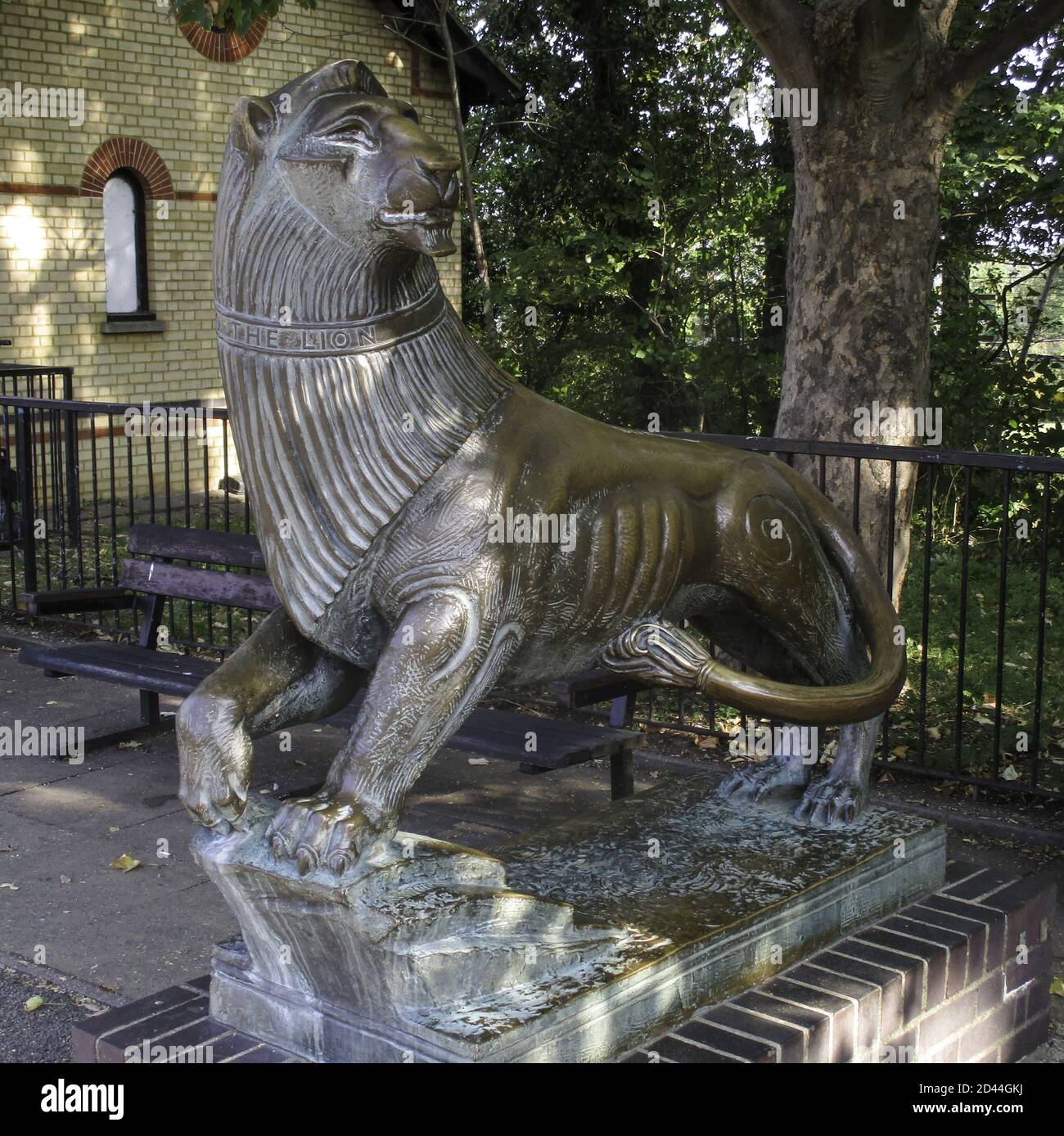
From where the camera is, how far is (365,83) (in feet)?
9.62

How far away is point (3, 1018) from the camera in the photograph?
4.03 m

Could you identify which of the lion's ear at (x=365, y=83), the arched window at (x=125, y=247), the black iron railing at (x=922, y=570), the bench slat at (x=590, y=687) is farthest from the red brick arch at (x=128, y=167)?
the lion's ear at (x=365, y=83)

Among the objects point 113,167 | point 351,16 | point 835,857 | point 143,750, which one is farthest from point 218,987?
point 351,16

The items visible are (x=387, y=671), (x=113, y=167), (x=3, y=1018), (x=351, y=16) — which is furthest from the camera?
(x=351, y=16)

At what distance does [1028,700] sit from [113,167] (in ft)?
36.1

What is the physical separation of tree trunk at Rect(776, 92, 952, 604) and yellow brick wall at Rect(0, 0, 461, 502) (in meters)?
9.48

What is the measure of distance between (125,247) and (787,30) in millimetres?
10268

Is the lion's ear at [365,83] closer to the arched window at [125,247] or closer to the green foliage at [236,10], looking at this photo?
the green foliage at [236,10]

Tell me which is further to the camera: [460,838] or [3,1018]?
[460,838]

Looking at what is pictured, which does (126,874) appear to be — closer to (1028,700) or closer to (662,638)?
(662,638)

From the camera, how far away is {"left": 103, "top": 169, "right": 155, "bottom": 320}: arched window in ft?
49.5

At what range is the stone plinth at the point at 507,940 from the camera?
2.81 meters

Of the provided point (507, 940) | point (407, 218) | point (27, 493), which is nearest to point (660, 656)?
point (507, 940)

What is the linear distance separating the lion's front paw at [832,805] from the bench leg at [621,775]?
1.64 m
